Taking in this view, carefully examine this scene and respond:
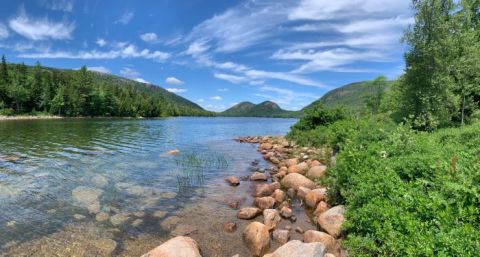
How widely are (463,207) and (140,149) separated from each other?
84.8ft

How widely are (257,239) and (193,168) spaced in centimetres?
1126

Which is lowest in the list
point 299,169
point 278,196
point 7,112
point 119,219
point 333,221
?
point 119,219

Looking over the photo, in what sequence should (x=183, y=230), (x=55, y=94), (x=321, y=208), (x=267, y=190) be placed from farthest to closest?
(x=55, y=94) → (x=267, y=190) → (x=321, y=208) → (x=183, y=230)

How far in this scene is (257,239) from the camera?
336 inches

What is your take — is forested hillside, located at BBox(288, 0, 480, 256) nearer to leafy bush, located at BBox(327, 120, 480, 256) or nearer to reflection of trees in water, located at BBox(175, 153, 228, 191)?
leafy bush, located at BBox(327, 120, 480, 256)

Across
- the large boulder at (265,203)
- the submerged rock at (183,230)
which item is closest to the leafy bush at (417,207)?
the large boulder at (265,203)

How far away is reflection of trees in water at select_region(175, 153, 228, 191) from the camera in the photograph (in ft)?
51.2

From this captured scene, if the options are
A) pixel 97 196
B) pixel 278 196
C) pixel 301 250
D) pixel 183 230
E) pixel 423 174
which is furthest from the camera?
pixel 278 196

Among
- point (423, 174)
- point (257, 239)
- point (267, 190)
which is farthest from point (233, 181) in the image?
point (423, 174)

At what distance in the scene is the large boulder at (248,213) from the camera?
35.7 ft

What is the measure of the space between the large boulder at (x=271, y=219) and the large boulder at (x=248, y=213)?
628 millimetres

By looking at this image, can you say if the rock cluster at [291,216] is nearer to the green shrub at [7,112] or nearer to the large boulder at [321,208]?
the large boulder at [321,208]

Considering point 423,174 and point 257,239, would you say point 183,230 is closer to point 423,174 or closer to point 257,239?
point 257,239

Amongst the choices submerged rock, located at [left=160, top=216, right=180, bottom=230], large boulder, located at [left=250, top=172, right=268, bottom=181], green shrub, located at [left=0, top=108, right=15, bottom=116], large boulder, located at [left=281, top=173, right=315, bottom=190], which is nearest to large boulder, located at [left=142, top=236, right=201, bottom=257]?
submerged rock, located at [left=160, top=216, right=180, bottom=230]
